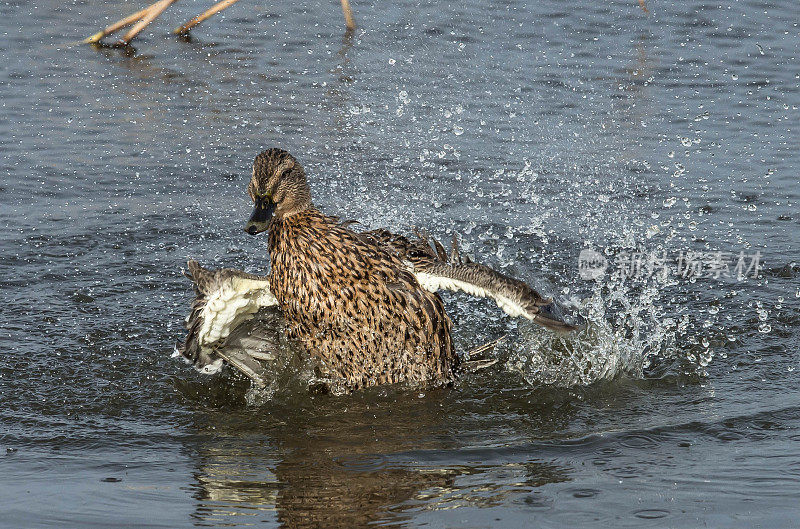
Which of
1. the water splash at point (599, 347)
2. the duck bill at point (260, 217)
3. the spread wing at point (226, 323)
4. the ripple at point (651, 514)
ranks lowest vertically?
the ripple at point (651, 514)

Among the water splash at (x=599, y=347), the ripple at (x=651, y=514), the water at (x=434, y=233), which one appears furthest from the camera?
the water splash at (x=599, y=347)

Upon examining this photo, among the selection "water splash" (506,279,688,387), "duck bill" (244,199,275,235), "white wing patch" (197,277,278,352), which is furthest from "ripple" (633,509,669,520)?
"white wing patch" (197,277,278,352)

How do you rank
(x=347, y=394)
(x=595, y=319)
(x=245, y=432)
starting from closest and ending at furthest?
(x=245, y=432), (x=347, y=394), (x=595, y=319)

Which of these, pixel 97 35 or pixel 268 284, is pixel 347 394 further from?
pixel 97 35

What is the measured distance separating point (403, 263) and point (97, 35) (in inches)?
283

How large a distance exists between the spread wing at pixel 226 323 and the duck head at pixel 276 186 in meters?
0.36

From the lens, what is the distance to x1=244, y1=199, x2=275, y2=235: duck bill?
5.31m

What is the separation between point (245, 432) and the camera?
5453 millimetres

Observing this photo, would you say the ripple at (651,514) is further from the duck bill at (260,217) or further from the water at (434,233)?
the duck bill at (260,217)

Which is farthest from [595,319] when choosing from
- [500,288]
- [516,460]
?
[516,460]

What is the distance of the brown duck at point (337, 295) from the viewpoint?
5543 millimetres

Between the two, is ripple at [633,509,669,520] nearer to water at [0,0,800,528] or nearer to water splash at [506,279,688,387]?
water at [0,0,800,528]

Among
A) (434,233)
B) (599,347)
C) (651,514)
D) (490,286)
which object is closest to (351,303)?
(490,286)

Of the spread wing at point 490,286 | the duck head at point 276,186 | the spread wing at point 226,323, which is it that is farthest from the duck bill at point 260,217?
the spread wing at point 490,286
